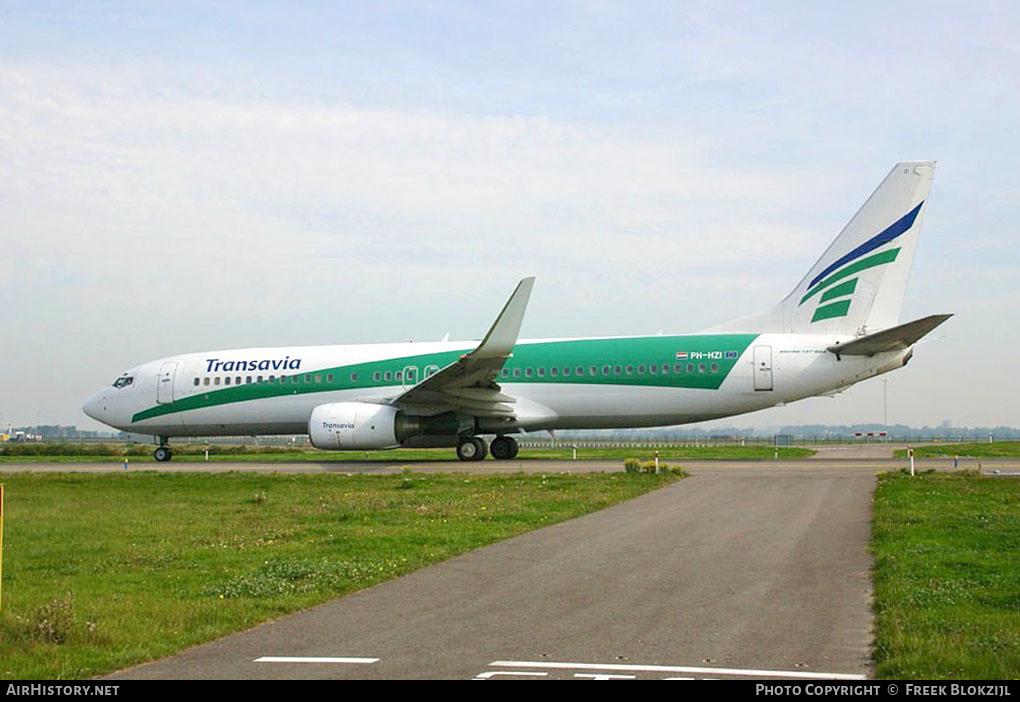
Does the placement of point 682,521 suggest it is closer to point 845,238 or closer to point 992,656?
point 992,656

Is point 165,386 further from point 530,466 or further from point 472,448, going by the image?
point 530,466

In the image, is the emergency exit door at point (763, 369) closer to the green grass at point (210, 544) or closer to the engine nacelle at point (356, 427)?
the green grass at point (210, 544)

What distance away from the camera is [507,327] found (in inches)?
1065

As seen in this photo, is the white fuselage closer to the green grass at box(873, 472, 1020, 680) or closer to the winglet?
the winglet

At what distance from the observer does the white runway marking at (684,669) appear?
6105 mm

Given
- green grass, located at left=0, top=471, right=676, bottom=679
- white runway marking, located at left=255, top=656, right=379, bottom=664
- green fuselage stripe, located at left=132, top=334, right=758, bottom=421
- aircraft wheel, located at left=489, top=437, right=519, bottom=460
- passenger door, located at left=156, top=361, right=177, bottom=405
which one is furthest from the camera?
passenger door, located at left=156, top=361, right=177, bottom=405

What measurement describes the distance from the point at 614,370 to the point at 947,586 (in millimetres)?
21889

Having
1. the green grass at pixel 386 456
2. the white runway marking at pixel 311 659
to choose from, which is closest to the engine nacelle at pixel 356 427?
the green grass at pixel 386 456

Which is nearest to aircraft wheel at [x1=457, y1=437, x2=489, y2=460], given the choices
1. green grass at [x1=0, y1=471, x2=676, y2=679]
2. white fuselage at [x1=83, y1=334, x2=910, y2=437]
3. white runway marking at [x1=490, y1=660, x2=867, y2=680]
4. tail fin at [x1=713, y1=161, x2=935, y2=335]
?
white fuselage at [x1=83, y1=334, x2=910, y2=437]

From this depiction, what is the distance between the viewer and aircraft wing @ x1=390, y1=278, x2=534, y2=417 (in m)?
26.8

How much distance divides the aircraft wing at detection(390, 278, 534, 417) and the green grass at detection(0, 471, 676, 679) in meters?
4.20

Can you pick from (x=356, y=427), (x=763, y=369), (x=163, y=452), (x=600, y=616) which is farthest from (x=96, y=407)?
(x=600, y=616)

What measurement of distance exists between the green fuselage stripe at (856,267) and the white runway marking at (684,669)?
81.8ft
